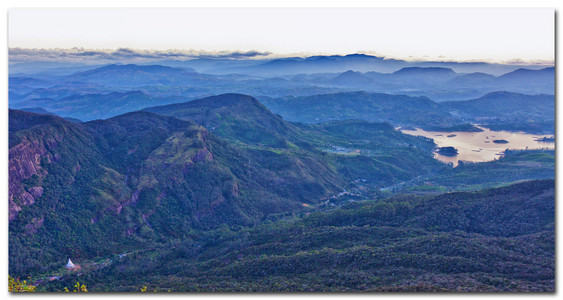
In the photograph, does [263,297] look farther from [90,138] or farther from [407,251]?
[90,138]

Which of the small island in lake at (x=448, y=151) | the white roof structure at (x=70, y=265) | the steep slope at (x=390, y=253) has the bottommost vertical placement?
the small island in lake at (x=448, y=151)

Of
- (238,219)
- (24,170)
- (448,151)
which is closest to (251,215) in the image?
(238,219)

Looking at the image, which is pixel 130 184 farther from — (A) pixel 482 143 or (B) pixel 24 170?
(A) pixel 482 143

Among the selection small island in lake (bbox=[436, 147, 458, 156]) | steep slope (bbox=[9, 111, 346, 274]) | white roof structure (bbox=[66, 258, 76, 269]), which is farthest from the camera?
small island in lake (bbox=[436, 147, 458, 156])

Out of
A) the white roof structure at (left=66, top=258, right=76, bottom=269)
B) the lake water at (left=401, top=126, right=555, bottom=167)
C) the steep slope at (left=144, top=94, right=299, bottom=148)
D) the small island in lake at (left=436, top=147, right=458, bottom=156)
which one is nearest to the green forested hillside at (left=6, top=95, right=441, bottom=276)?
the white roof structure at (left=66, top=258, right=76, bottom=269)

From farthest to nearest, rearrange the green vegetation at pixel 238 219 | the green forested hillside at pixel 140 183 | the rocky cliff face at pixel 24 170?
the green forested hillside at pixel 140 183 → the rocky cliff face at pixel 24 170 → the green vegetation at pixel 238 219

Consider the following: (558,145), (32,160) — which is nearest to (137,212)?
(32,160)

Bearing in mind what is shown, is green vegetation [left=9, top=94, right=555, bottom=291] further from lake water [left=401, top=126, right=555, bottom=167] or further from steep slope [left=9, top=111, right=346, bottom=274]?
lake water [left=401, top=126, right=555, bottom=167]

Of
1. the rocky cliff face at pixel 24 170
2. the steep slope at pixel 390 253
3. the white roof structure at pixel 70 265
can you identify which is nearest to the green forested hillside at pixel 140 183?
the rocky cliff face at pixel 24 170

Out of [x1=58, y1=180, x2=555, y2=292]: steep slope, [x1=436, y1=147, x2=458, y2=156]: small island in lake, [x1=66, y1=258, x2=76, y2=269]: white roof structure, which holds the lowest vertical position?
[x1=436, y1=147, x2=458, y2=156]: small island in lake

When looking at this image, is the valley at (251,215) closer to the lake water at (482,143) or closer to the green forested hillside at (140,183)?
the green forested hillside at (140,183)
